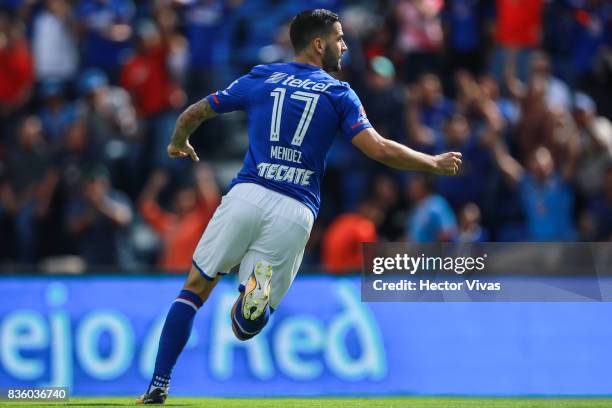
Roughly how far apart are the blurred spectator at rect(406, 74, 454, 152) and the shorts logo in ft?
19.9

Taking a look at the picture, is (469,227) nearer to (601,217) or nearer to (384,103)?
(601,217)

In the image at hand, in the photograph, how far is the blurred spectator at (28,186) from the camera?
1559cm

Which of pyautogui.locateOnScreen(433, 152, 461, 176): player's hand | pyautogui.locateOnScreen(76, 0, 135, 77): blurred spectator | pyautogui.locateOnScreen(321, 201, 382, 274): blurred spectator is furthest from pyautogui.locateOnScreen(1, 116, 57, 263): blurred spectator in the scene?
pyautogui.locateOnScreen(433, 152, 461, 176): player's hand

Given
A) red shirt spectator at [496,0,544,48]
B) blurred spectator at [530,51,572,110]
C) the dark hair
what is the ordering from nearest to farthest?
the dark hair
blurred spectator at [530,51,572,110]
red shirt spectator at [496,0,544,48]

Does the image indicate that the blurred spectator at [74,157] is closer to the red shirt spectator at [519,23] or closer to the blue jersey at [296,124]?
the red shirt spectator at [519,23]

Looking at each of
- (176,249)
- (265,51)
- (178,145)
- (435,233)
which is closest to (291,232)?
(178,145)

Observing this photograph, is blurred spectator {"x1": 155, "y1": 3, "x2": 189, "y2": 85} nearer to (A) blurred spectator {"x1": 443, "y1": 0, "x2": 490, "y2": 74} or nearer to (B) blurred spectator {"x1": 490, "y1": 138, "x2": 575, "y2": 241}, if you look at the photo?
(A) blurred spectator {"x1": 443, "y1": 0, "x2": 490, "y2": 74}

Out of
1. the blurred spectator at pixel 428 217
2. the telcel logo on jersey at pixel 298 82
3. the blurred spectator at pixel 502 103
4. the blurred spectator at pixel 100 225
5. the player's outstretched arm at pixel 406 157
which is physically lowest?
the blurred spectator at pixel 100 225

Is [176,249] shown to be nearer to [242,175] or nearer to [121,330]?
[121,330]

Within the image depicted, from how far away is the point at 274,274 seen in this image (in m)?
8.38

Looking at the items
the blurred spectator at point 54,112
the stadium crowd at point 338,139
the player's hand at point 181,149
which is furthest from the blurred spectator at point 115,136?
the player's hand at point 181,149

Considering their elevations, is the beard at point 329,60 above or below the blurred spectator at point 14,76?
above

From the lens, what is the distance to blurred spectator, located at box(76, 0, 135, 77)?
17.4m

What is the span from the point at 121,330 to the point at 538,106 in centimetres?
550
